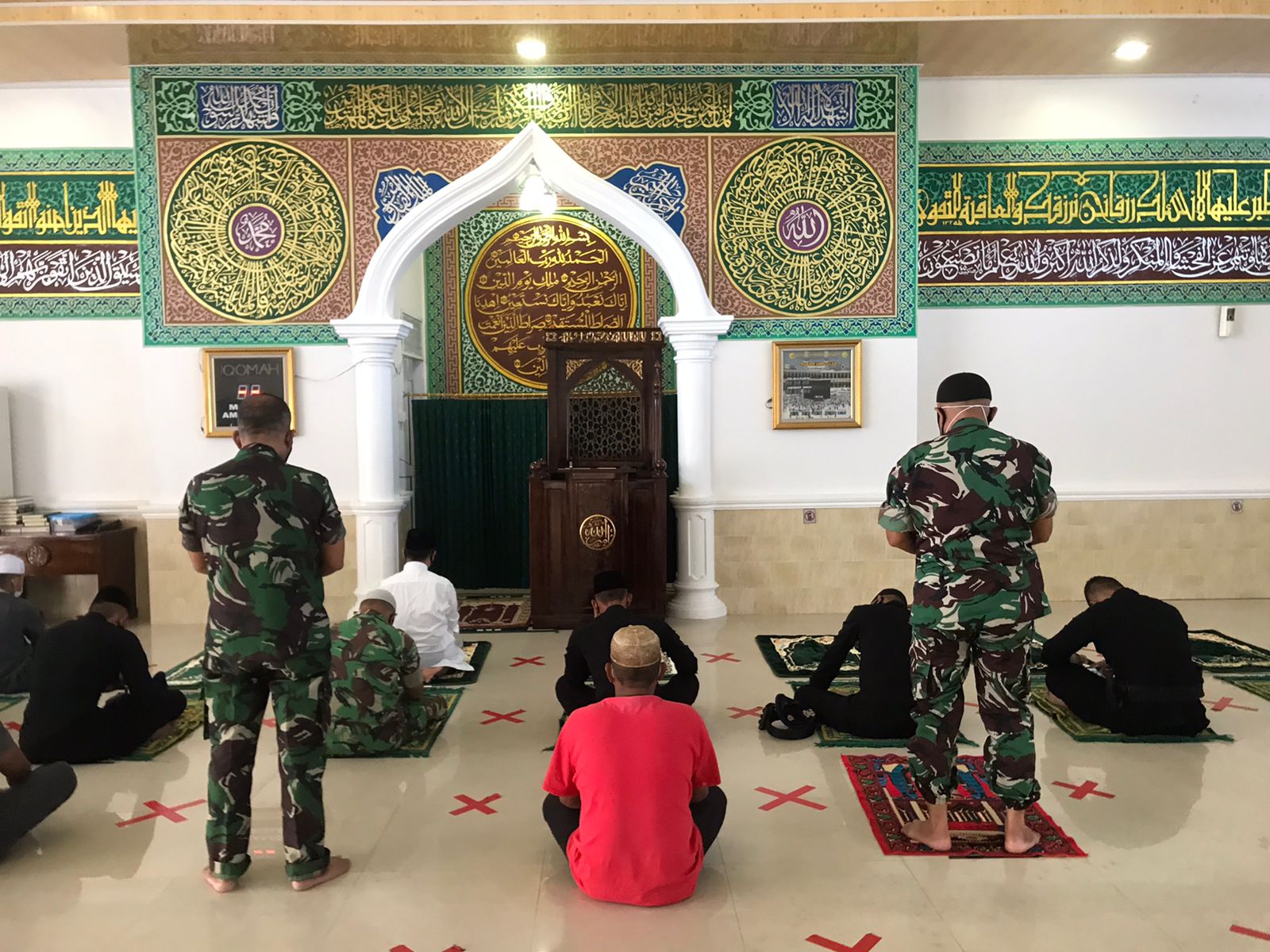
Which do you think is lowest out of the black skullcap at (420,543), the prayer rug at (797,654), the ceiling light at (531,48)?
the prayer rug at (797,654)

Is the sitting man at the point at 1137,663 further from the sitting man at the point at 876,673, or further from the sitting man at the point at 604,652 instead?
the sitting man at the point at 604,652

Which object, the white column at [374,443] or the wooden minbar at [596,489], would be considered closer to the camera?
the wooden minbar at [596,489]

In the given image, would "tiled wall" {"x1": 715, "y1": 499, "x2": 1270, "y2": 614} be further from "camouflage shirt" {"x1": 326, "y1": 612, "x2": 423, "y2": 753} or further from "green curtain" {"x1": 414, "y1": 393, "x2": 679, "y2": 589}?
"camouflage shirt" {"x1": 326, "y1": 612, "x2": 423, "y2": 753}

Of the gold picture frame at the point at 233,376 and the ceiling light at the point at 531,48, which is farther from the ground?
the ceiling light at the point at 531,48

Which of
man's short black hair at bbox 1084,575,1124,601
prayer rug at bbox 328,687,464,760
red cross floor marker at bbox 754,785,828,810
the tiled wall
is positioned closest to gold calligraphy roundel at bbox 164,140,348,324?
prayer rug at bbox 328,687,464,760

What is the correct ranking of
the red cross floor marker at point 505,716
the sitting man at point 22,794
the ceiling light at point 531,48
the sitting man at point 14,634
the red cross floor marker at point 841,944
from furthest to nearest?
the ceiling light at point 531,48
the sitting man at point 14,634
the red cross floor marker at point 505,716
the sitting man at point 22,794
the red cross floor marker at point 841,944

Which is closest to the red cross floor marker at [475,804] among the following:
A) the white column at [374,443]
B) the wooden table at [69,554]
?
the white column at [374,443]

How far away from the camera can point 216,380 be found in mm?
5434

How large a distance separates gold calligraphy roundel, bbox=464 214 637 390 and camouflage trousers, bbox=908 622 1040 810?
16.5 ft

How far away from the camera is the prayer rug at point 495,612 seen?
219 inches

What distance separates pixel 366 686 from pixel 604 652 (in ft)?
2.78

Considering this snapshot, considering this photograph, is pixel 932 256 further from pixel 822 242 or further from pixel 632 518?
pixel 632 518

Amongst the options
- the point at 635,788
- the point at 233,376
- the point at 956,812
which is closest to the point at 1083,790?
the point at 956,812

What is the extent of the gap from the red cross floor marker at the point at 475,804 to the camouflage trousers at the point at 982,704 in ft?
4.11
